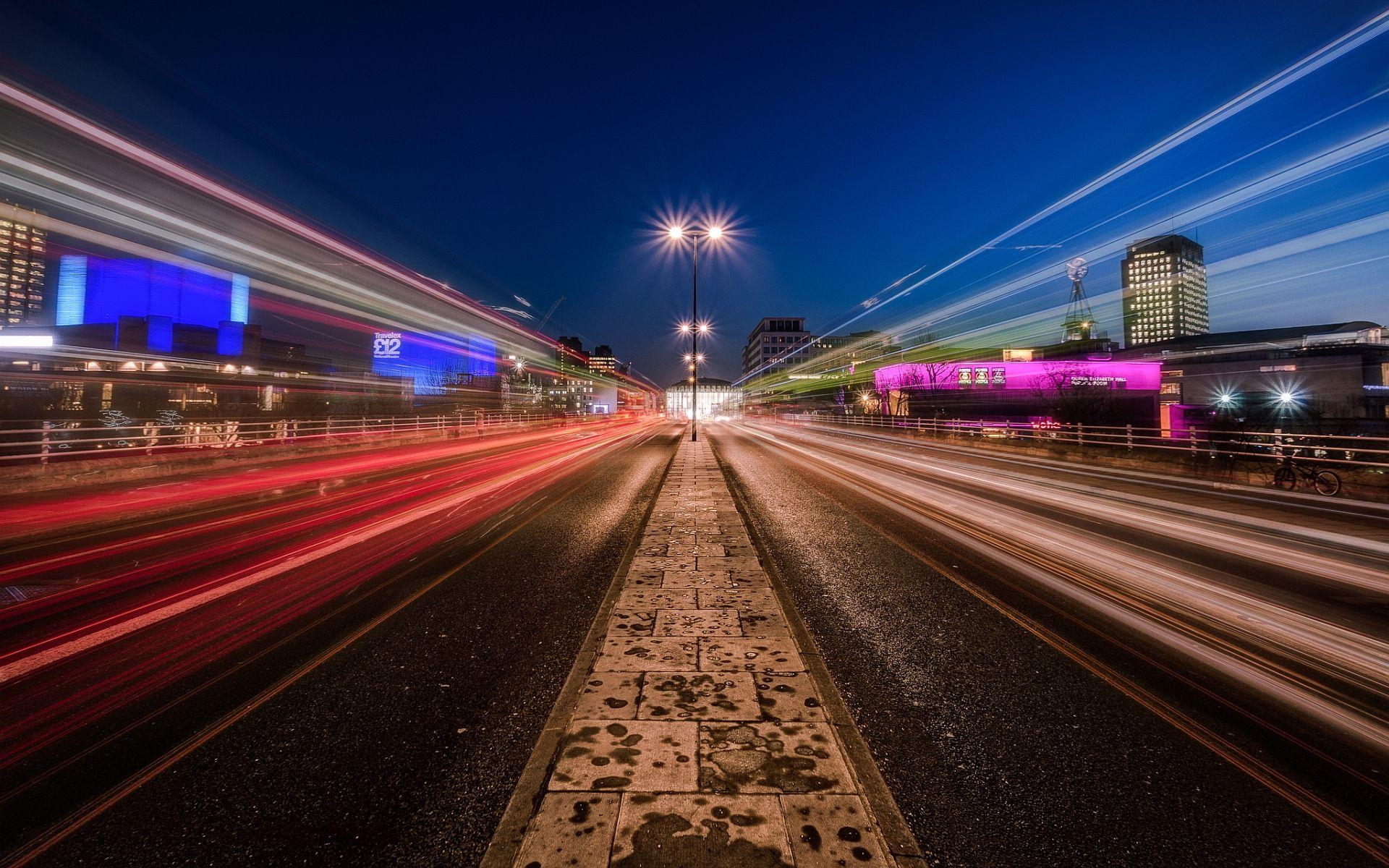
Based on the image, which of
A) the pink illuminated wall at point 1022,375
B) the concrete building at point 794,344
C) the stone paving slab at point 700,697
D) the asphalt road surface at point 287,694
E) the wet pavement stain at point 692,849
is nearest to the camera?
the wet pavement stain at point 692,849

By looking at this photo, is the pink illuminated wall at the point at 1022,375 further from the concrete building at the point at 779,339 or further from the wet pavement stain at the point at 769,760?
the concrete building at the point at 779,339

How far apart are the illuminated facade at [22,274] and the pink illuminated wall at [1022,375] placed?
127375 millimetres

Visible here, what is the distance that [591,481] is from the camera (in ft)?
44.0

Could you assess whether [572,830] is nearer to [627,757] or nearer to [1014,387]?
[627,757]

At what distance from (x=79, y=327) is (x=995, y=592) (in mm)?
85137

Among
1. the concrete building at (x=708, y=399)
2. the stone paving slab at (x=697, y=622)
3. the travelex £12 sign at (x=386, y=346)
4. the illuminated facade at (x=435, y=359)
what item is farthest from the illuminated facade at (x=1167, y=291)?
the stone paving slab at (x=697, y=622)

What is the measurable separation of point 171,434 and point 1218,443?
110ft

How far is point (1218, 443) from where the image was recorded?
46.6ft

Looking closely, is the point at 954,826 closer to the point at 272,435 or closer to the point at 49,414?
the point at 272,435

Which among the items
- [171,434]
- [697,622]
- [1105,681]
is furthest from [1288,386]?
[171,434]

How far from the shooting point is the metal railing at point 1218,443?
12.0m

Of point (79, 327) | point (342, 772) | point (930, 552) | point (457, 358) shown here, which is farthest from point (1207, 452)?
point (79, 327)

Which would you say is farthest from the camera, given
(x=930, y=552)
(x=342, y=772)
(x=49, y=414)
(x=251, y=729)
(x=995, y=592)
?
(x=49, y=414)

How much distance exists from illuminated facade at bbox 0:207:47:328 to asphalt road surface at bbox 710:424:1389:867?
127582 millimetres
